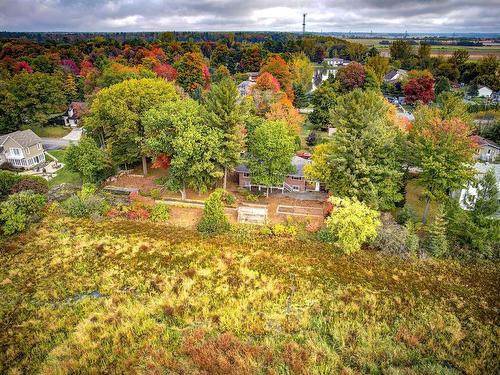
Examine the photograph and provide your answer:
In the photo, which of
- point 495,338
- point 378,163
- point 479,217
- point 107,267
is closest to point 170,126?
point 107,267

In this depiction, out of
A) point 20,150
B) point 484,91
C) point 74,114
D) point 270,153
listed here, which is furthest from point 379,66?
point 20,150

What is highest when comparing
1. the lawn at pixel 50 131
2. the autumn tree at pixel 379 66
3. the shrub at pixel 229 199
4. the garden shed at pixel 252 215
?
the autumn tree at pixel 379 66

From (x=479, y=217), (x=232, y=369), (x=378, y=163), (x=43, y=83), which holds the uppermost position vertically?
(x=43, y=83)

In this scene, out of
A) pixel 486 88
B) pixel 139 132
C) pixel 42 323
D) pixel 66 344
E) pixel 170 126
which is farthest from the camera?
pixel 486 88

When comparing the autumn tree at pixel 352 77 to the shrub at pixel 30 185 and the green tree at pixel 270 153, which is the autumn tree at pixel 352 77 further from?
the shrub at pixel 30 185

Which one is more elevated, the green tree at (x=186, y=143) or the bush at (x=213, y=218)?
the green tree at (x=186, y=143)

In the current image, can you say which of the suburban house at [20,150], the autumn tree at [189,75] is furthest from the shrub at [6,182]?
the autumn tree at [189,75]

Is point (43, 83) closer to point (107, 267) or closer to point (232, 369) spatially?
point (107, 267)
